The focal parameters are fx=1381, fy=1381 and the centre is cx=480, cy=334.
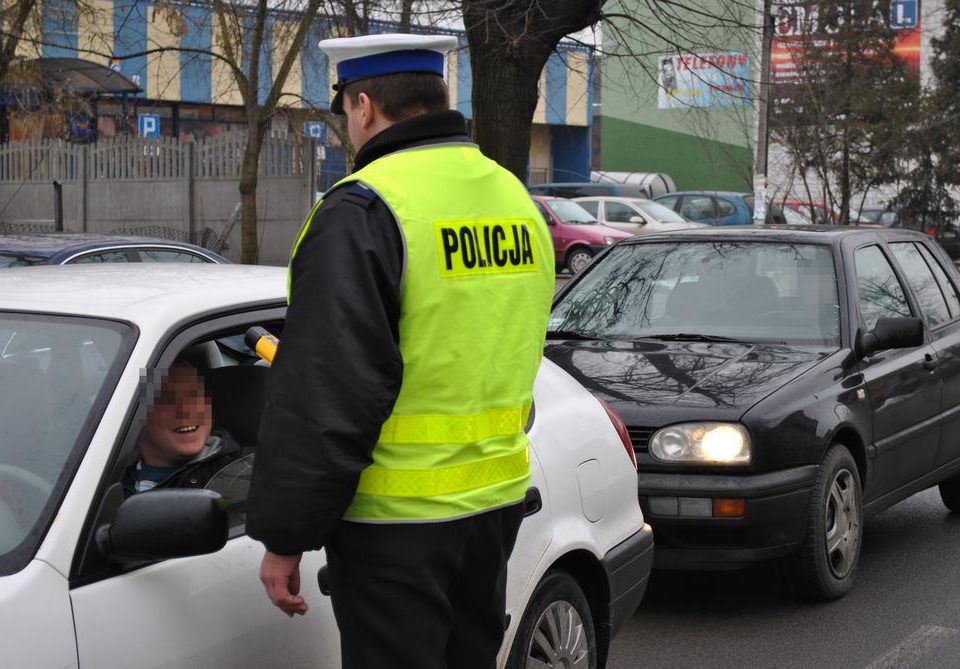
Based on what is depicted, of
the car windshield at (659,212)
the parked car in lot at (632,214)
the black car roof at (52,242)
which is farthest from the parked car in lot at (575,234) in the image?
the black car roof at (52,242)

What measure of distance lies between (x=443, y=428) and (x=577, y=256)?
24930 millimetres

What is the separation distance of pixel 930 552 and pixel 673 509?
2053 millimetres

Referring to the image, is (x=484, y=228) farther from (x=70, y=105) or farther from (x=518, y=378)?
(x=70, y=105)

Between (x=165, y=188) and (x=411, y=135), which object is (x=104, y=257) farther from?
(x=165, y=188)

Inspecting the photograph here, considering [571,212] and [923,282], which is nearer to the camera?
[923,282]

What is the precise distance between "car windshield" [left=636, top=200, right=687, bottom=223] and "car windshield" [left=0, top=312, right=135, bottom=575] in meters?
25.1

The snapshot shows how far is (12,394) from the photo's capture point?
2.95 m

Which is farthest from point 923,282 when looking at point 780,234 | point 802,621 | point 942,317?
point 802,621

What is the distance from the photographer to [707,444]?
5473 millimetres

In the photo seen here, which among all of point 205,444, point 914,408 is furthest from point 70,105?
point 205,444

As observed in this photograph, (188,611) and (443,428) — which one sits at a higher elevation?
(443,428)

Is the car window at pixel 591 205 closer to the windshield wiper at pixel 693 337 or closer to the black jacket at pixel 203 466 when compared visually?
the windshield wiper at pixel 693 337

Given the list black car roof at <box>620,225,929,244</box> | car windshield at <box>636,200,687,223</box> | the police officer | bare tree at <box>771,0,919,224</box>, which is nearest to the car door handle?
the police officer

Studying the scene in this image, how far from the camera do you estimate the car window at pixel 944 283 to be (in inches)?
299
